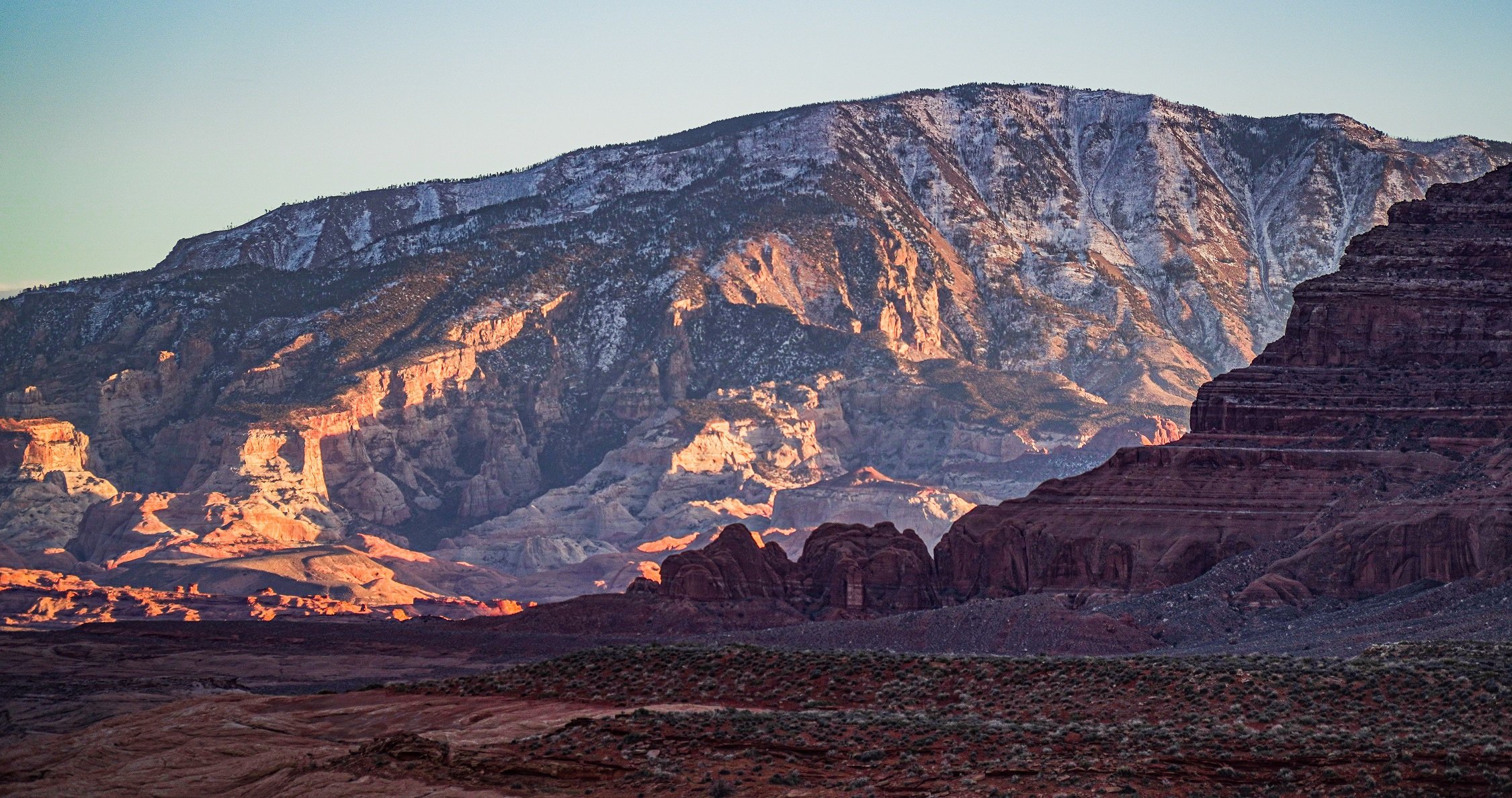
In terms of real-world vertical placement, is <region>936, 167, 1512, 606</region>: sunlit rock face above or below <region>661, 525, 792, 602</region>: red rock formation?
above

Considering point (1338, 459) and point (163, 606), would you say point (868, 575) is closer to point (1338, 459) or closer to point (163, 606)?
point (1338, 459)

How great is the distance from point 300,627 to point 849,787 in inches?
3316

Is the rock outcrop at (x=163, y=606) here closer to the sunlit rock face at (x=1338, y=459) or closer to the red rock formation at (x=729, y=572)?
the red rock formation at (x=729, y=572)

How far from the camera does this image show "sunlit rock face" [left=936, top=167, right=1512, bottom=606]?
104m

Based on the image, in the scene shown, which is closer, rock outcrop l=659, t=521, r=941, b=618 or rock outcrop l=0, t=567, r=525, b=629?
rock outcrop l=659, t=521, r=941, b=618

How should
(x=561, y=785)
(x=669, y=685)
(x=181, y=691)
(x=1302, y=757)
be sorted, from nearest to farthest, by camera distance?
(x=1302, y=757)
(x=561, y=785)
(x=669, y=685)
(x=181, y=691)

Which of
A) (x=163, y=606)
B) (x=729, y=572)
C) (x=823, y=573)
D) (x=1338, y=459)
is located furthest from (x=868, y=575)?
(x=163, y=606)

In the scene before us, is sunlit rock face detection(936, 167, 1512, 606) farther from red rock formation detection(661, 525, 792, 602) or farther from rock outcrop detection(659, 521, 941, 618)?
A: red rock formation detection(661, 525, 792, 602)

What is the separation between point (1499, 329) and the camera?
122m

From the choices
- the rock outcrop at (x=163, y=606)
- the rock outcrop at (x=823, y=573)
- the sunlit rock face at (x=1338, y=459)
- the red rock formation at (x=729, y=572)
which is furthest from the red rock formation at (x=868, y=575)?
the rock outcrop at (x=163, y=606)

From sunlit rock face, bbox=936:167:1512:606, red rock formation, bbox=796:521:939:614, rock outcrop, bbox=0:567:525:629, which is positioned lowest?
rock outcrop, bbox=0:567:525:629

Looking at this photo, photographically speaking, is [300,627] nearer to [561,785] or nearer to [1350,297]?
[1350,297]

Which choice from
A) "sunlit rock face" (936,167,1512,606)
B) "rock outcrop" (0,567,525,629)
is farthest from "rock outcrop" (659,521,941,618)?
"rock outcrop" (0,567,525,629)

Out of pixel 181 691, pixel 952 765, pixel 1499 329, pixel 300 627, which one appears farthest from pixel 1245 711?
pixel 300 627
